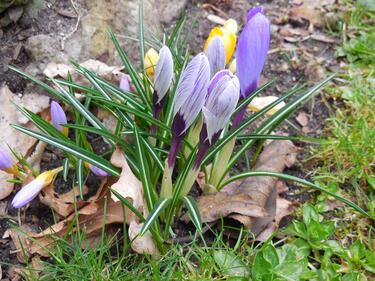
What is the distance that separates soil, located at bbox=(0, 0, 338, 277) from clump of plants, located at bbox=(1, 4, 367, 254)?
6.2 inches

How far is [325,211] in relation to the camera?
8.27 ft

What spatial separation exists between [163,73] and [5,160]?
75cm

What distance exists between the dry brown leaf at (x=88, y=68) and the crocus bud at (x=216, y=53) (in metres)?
0.75

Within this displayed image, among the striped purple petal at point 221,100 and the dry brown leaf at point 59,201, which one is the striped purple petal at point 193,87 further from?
the dry brown leaf at point 59,201

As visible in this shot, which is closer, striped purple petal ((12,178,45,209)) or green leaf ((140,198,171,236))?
green leaf ((140,198,171,236))

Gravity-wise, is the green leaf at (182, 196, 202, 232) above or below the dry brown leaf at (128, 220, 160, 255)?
above

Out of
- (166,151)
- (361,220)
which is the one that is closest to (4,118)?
(166,151)

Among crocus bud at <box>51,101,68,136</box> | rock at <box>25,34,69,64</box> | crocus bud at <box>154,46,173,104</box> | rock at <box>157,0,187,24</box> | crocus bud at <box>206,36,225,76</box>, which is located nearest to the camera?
crocus bud at <box>154,46,173,104</box>

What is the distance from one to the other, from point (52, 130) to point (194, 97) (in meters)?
0.70

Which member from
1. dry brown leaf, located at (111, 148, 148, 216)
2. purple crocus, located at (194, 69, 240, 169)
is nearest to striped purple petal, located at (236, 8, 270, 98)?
purple crocus, located at (194, 69, 240, 169)

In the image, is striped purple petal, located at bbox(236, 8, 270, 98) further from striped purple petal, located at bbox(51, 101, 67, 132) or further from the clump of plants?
striped purple petal, located at bbox(51, 101, 67, 132)

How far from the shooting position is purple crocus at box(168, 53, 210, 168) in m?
1.82

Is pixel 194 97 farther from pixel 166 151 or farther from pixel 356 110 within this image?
pixel 356 110

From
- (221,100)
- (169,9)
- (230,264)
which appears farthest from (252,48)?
(169,9)
